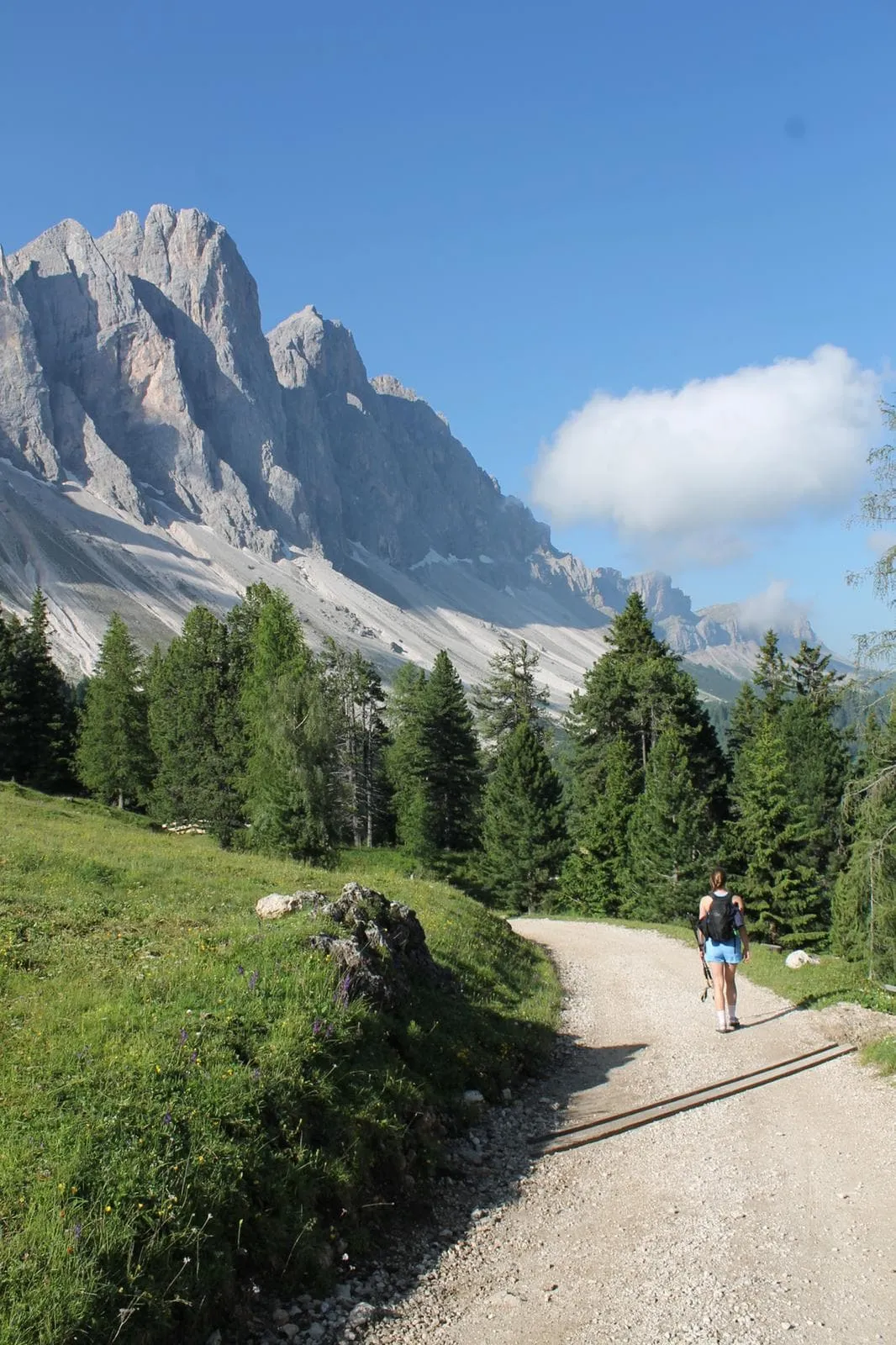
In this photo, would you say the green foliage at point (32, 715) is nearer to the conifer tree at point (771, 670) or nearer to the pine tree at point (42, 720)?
the pine tree at point (42, 720)

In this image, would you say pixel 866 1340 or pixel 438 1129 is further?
pixel 438 1129

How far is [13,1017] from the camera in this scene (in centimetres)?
866

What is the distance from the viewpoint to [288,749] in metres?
42.8

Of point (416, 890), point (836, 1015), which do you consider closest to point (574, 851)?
point (416, 890)

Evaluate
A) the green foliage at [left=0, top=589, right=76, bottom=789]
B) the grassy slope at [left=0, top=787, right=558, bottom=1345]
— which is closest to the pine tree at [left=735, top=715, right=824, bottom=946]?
the grassy slope at [left=0, top=787, right=558, bottom=1345]

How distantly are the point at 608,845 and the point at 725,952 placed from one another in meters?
34.8

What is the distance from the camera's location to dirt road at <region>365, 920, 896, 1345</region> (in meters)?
6.54

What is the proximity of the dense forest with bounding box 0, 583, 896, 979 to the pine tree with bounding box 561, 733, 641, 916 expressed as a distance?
11 centimetres

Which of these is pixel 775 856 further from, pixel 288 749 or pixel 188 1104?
pixel 188 1104

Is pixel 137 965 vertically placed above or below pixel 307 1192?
above

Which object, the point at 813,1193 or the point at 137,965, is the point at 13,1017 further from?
the point at 813,1193

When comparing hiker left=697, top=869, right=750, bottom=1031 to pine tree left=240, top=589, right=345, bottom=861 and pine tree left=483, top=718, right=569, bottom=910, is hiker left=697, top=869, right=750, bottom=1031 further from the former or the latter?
pine tree left=483, top=718, right=569, bottom=910

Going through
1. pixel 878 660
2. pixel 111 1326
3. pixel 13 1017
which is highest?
pixel 878 660

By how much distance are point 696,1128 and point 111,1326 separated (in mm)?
7323
